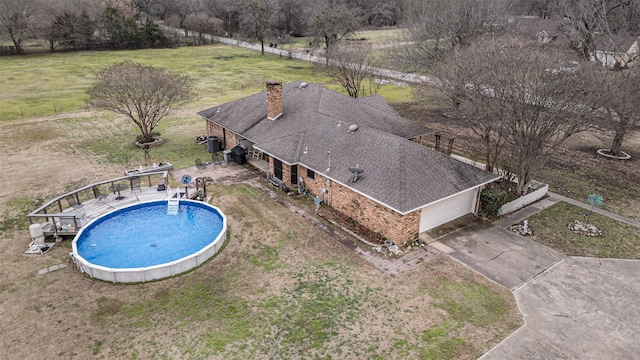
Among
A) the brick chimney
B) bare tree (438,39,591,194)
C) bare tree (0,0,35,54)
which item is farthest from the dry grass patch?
bare tree (0,0,35,54)

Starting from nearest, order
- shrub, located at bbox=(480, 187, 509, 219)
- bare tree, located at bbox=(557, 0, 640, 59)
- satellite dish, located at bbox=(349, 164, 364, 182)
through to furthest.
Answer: satellite dish, located at bbox=(349, 164, 364, 182)
shrub, located at bbox=(480, 187, 509, 219)
bare tree, located at bbox=(557, 0, 640, 59)

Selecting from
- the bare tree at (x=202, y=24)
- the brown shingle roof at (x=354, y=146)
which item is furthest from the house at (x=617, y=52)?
the bare tree at (x=202, y=24)

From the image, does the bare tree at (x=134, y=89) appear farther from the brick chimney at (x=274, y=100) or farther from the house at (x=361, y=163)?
the brick chimney at (x=274, y=100)

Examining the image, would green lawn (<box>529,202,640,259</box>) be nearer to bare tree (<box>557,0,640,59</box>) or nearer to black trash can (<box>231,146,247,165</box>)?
black trash can (<box>231,146,247,165</box>)

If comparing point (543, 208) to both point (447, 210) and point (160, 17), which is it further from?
point (160, 17)

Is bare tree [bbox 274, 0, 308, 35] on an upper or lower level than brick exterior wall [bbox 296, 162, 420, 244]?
upper

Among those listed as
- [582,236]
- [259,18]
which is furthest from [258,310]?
[259,18]
